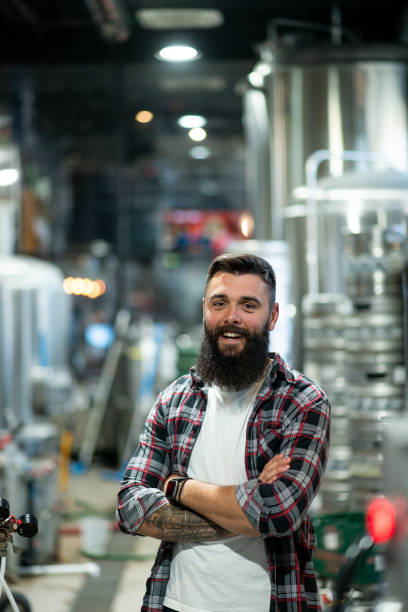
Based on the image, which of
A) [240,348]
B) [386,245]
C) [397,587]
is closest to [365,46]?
[386,245]

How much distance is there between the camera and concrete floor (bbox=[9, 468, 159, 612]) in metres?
5.17

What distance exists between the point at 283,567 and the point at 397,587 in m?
0.40

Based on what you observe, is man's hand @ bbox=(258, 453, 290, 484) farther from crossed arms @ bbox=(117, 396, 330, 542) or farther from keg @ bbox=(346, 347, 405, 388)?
keg @ bbox=(346, 347, 405, 388)

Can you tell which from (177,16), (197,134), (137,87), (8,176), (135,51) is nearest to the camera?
(177,16)

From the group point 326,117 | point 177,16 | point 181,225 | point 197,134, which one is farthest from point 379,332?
point 197,134

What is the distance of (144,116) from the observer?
10727mm

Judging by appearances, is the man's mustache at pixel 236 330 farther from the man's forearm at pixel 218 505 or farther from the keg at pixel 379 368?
the keg at pixel 379 368

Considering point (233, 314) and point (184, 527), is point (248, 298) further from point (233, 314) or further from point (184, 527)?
point (184, 527)

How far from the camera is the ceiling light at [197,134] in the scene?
434 inches

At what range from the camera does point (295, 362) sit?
5863mm

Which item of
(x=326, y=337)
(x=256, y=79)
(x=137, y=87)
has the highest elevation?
(x=137, y=87)

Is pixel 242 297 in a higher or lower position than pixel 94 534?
higher

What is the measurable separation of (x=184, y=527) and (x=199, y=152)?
9.45 m

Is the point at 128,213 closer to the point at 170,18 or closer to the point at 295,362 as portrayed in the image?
the point at 170,18
